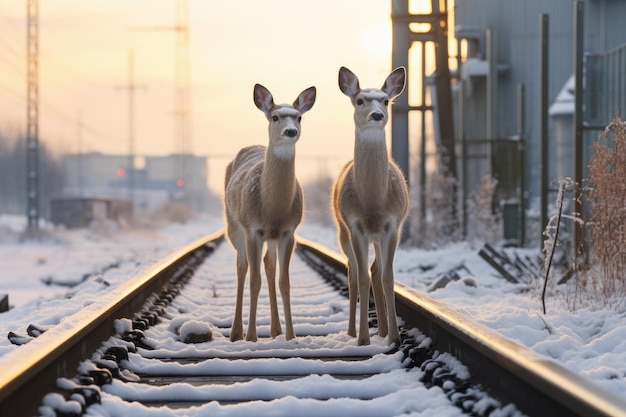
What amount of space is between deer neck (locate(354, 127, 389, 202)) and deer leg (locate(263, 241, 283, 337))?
99 cm

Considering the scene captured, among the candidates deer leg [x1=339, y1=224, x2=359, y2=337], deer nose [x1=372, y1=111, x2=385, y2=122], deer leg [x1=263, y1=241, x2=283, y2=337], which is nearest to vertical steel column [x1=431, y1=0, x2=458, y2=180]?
deer leg [x1=263, y1=241, x2=283, y2=337]

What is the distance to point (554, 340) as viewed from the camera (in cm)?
623

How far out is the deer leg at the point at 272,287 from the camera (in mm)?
7188

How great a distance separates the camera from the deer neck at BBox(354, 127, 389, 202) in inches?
261

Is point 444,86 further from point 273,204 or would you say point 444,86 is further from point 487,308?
point 273,204

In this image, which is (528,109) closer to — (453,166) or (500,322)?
(453,166)

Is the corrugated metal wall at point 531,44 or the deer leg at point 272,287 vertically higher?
the corrugated metal wall at point 531,44

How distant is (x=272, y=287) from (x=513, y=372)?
334 centimetres

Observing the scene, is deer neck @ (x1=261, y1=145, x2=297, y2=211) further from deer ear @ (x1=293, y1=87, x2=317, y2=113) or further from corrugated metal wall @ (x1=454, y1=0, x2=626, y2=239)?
corrugated metal wall @ (x1=454, y1=0, x2=626, y2=239)

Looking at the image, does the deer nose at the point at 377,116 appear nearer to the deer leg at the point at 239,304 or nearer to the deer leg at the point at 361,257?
the deer leg at the point at 361,257

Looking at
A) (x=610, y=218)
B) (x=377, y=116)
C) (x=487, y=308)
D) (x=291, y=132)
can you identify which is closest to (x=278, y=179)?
(x=291, y=132)

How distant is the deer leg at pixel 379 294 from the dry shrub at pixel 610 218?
2288 millimetres

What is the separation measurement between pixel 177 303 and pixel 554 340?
4162 millimetres

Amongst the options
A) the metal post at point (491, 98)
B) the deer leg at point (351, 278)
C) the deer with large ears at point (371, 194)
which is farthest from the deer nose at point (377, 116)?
the metal post at point (491, 98)
